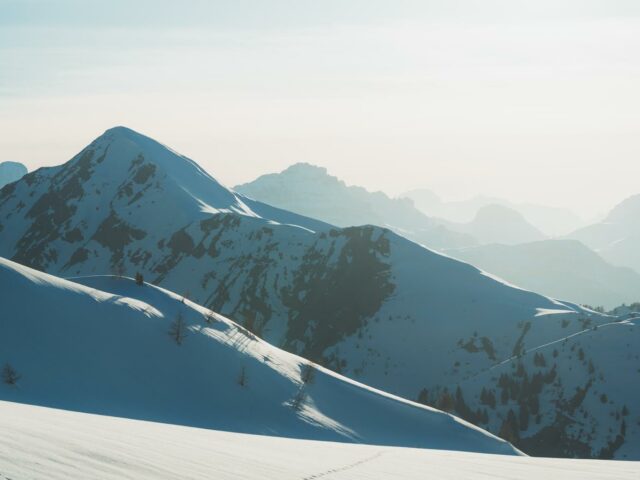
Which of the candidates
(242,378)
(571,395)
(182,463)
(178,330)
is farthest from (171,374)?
(571,395)

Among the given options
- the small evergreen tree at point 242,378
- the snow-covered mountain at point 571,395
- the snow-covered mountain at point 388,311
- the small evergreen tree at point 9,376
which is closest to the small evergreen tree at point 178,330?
the small evergreen tree at point 242,378

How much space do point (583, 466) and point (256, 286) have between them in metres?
167

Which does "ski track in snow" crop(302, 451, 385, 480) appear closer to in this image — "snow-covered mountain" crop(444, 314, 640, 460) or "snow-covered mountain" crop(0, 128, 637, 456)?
"snow-covered mountain" crop(444, 314, 640, 460)

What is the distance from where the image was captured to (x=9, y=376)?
50.1 m

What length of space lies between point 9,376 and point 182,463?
131 feet

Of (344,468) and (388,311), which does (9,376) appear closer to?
(344,468)

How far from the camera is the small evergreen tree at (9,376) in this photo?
49.9 meters

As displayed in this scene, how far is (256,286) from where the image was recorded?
191000 millimetres

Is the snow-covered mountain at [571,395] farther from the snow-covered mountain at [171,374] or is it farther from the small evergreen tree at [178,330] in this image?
the small evergreen tree at [178,330]

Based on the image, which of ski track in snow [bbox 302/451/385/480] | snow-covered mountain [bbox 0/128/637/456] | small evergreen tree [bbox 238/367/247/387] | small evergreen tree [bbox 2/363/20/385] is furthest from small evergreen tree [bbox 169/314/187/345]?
snow-covered mountain [bbox 0/128/637/456]

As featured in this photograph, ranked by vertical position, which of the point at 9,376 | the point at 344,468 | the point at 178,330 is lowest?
the point at 9,376

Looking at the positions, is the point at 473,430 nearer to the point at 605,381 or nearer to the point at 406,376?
the point at 605,381

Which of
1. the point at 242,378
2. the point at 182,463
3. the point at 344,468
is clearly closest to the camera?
the point at 182,463

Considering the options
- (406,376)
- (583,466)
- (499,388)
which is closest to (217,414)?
(583,466)
